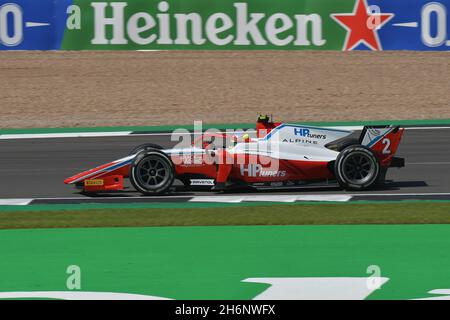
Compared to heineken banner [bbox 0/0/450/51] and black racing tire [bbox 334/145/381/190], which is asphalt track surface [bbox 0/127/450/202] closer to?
black racing tire [bbox 334/145/381/190]

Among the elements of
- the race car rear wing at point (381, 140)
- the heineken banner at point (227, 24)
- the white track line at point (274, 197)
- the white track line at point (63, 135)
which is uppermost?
the heineken banner at point (227, 24)

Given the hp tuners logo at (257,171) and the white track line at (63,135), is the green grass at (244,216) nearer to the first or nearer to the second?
the hp tuners logo at (257,171)

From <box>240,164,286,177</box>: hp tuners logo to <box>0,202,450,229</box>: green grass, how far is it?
98 cm

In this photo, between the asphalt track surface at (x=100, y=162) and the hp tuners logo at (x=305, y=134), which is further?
the asphalt track surface at (x=100, y=162)

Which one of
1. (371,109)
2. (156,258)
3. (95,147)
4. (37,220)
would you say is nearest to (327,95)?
(371,109)

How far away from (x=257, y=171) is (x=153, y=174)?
1520 millimetres

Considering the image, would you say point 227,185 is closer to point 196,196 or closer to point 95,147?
point 196,196

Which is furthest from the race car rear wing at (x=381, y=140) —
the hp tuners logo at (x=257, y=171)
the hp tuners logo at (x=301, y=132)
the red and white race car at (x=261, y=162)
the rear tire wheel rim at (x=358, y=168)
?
the hp tuners logo at (x=257, y=171)

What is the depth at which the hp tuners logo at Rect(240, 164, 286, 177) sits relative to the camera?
1366 cm

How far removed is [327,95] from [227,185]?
1206 cm

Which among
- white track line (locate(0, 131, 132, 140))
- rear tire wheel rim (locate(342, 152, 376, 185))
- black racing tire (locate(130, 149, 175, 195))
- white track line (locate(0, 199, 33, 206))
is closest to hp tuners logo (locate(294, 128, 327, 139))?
rear tire wheel rim (locate(342, 152, 376, 185))

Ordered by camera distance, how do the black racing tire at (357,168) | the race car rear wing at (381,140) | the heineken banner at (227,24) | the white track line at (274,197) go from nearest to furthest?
the white track line at (274,197), the black racing tire at (357,168), the race car rear wing at (381,140), the heineken banner at (227,24)

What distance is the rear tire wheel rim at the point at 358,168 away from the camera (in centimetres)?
1356

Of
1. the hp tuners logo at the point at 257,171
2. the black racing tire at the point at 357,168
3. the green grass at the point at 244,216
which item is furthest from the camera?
the hp tuners logo at the point at 257,171
